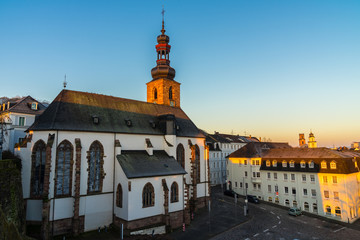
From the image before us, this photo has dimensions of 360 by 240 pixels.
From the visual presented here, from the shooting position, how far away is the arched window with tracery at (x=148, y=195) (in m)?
25.2

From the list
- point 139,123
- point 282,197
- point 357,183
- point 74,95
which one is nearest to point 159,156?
point 139,123

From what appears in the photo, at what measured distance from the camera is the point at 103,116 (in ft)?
94.0

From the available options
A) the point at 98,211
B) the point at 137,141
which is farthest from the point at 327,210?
the point at 98,211

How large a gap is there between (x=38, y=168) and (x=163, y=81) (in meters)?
25.1

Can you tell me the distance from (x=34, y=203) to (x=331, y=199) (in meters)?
39.2

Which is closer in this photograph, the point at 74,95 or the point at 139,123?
the point at 74,95

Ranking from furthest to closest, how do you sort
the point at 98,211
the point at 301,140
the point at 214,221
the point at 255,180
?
the point at 301,140 < the point at 255,180 < the point at 214,221 < the point at 98,211

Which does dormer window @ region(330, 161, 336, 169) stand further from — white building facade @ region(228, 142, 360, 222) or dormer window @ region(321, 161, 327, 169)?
dormer window @ region(321, 161, 327, 169)

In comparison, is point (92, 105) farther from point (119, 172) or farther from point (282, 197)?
point (282, 197)

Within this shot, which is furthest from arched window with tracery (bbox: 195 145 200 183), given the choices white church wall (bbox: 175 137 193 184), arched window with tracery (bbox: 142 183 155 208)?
arched window with tracery (bbox: 142 183 155 208)

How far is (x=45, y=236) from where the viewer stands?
69.0 feet

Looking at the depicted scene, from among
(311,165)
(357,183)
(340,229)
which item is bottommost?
(340,229)

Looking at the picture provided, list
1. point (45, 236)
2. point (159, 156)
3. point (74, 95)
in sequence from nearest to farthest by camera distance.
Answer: point (45, 236), point (74, 95), point (159, 156)

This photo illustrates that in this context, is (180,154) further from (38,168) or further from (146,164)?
(38,168)
